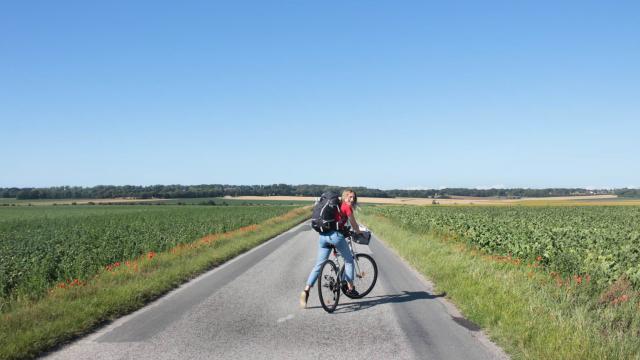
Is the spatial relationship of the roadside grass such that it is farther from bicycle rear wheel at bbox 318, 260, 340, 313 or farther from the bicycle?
bicycle rear wheel at bbox 318, 260, 340, 313

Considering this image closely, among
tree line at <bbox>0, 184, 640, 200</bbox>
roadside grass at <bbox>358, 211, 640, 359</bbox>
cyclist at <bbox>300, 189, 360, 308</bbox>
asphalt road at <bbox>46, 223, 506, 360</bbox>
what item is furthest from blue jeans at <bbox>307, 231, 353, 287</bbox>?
tree line at <bbox>0, 184, 640, 200</bbox>

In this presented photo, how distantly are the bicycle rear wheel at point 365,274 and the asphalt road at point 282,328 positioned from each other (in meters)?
0.22

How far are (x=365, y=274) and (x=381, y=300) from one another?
73cm

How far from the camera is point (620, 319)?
22.5 feet

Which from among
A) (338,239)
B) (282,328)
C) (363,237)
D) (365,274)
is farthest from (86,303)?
(365,274)

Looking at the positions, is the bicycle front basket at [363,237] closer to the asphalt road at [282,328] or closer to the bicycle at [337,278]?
the bicycle at [337,278]

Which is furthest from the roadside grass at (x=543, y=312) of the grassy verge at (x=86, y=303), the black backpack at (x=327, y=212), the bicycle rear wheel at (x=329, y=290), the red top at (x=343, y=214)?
the grassy verge at (x=86, y=303)

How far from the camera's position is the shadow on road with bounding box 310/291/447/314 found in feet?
27.5

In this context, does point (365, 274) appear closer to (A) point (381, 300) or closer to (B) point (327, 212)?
(A) point (381, 300)

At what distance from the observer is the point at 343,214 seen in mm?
8188

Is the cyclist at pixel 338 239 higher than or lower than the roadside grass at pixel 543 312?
higher

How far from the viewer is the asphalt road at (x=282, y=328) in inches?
223

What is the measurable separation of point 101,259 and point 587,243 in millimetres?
14302

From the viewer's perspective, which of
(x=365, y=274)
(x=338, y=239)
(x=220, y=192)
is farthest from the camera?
(x=220, y=192)
